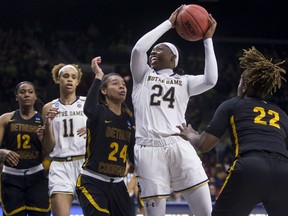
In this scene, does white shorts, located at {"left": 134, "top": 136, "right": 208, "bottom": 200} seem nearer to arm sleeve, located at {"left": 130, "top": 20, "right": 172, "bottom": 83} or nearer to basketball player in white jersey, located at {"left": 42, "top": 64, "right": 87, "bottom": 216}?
arm sleeve, located at {"left": 130, "top": 20, "right": 172, "bottom": 83}

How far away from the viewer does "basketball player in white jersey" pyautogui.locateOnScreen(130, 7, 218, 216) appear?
5258 millimetres

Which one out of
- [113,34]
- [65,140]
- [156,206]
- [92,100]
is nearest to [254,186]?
[156,206]

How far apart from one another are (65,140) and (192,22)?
6.17 feet

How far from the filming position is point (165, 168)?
5281 mm

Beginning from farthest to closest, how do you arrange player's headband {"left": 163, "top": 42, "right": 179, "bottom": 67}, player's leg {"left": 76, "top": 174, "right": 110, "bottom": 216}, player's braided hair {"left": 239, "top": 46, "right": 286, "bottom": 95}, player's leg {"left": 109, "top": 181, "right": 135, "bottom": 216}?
player's headband {"left": 163, "top": 42, "right": 179, "bottom": 67}
player's leg {"left": 109, "top": 181, "right": 135, "bottom": 216}
player's leg {"left": 76, "top": 174, "right": 110, "bottom": 216}
player's braided hair {"left": 239, "top": 46, "right": 286, "bottom": 95}

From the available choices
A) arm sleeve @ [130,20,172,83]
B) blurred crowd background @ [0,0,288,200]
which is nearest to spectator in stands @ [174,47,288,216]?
arm sleeve @ [130,20,172,83]

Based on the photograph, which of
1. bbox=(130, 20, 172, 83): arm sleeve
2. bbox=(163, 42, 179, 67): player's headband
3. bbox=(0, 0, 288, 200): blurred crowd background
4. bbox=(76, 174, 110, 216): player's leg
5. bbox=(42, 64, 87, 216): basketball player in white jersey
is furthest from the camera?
bbox=(0, 0, 288, 200): blurred crowd background

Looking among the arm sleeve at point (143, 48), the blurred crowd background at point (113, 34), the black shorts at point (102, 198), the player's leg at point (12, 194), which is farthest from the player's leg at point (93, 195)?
the blurred crowd background at point (113, 34)

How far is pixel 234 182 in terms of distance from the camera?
4.27m

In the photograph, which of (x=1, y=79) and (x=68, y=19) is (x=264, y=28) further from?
(x=1, y=79)

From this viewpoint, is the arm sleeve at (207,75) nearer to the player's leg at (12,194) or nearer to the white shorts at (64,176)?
the white shorts at (64,176)

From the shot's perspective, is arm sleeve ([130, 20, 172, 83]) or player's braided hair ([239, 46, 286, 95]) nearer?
player's braided hair ([239, 46, 286, 95])

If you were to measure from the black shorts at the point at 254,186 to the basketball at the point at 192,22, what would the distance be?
1591mm

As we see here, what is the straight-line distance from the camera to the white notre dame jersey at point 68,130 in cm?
627
